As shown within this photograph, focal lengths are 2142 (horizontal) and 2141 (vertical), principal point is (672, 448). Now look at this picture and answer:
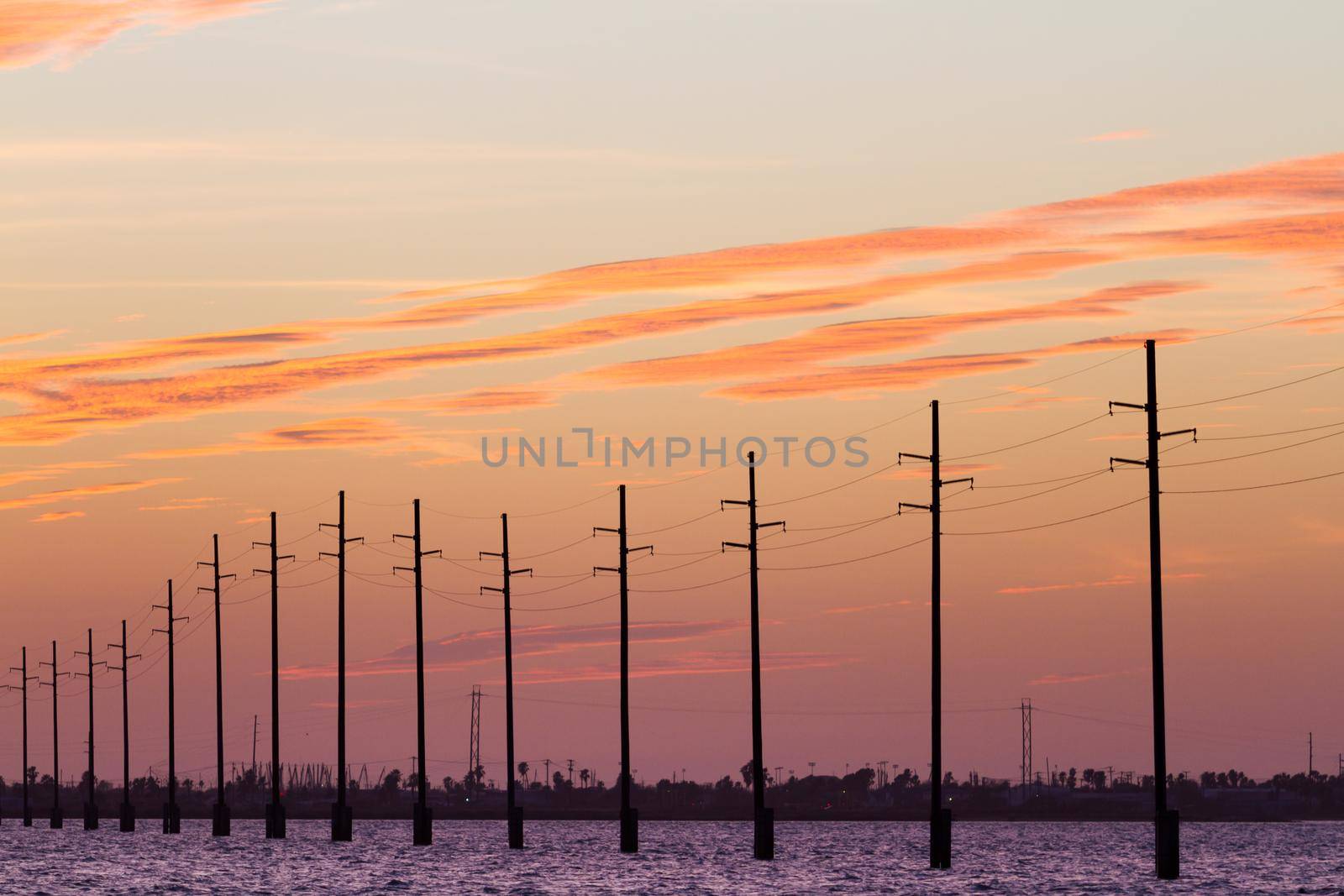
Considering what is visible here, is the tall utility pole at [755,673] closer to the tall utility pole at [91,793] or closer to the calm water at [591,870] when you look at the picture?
the calm water at [591,870]

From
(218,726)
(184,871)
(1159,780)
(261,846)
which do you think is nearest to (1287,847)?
(261,846)

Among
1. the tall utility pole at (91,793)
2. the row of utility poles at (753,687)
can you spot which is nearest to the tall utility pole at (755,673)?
the row of utility poles at (753,687)

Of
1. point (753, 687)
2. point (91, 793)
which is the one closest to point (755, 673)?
point (753, 687)

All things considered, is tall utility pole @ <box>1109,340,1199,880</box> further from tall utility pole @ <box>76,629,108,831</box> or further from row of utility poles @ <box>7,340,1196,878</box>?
tall utility pole @ <box>76,629,108,831</box>

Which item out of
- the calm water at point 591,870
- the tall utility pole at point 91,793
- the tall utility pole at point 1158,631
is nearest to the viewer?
the tall utility pole at point 1158,631

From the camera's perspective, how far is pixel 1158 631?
65.6 m

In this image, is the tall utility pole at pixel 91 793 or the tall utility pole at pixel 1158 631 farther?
the tall utility pole at pixel 91 793

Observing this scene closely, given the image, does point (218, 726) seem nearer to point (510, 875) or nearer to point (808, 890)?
point (510, 875)

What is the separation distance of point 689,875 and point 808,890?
16.3m

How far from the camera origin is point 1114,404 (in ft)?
210

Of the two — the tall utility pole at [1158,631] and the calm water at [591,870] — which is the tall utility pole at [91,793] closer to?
the calm water at [591,870]

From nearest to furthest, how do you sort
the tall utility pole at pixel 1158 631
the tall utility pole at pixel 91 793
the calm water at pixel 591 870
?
the tall utility pole at pixel 1158 631 < the calm water at pixel 591 870 < the tall utility pole at pixel 91 793

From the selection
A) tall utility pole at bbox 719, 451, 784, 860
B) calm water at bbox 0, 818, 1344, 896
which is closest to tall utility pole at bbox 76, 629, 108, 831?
calm water at bbox 0, 818, 1344, 896

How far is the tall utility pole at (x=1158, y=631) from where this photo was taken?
64.3 m
